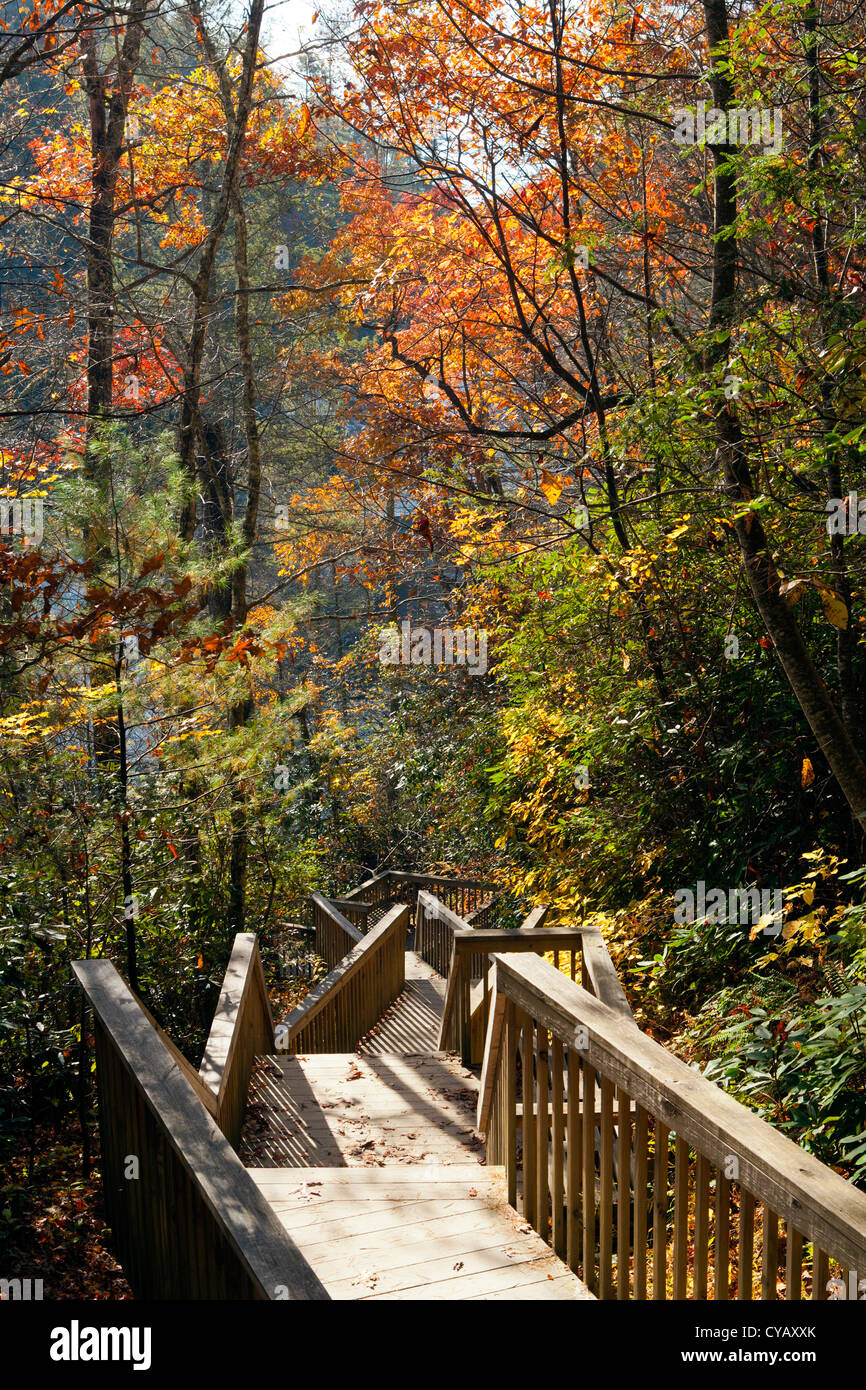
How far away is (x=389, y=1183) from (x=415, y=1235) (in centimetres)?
55

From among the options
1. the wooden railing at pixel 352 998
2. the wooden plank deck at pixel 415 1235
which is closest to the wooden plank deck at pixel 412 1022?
the wooden railing at pixel 352 998

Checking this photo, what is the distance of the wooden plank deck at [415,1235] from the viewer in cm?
295

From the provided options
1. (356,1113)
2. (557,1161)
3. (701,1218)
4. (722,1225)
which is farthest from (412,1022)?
(722,1225)

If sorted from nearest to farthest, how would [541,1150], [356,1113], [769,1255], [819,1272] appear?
[819,1272]
[769,1255]
[541,1150]
[356,1113]

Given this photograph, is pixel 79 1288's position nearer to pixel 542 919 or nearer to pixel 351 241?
pixel 542 919

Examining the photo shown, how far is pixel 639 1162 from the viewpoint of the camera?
8.66ft

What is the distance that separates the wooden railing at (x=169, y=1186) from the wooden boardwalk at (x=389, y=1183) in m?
0.49

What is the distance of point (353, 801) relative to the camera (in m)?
16.8

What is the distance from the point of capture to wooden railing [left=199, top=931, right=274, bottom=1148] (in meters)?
4.03

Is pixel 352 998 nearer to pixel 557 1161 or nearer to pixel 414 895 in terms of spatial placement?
pixel 557 1161

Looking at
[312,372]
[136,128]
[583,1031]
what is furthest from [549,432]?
[312,372]

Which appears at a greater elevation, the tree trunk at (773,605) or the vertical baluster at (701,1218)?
the tree trunk at (773,605)

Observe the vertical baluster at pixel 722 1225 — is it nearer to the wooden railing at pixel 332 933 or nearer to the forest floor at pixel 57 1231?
the forest floor at pixel 57 1231
